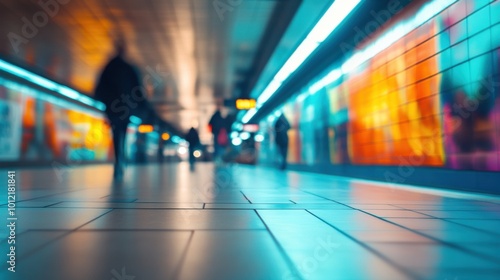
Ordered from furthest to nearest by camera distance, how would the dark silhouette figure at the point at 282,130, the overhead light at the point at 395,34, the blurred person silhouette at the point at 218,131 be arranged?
the blurred person silhouette at the point at 218,131
the dark silhouette figure at the point at 282,130
the overhead light at the point at 395,34

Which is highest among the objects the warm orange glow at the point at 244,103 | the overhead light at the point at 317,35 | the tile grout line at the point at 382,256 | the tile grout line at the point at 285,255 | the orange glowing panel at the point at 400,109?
the overhead light at the point at 317,35

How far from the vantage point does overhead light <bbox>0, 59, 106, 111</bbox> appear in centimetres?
1575

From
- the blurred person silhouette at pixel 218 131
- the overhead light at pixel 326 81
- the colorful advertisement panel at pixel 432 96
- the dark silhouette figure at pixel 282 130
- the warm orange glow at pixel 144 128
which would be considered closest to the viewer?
the colorful advertisement panel at pixel 432 96

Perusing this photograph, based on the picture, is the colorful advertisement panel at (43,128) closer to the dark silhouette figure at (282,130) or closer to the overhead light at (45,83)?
→ the overhead light at (45,83)

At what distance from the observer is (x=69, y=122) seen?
846 inches

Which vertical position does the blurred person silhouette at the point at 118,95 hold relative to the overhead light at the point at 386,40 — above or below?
below

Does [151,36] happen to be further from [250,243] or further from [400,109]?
[250,243]

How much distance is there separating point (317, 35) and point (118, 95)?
18.6ft

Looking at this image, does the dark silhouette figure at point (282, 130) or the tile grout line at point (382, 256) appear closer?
the tile grout line at point (382, 256)

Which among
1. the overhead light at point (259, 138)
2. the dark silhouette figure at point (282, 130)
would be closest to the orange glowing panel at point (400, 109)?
the dark silhouette figure at point (282, 130)

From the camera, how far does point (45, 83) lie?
1869cm

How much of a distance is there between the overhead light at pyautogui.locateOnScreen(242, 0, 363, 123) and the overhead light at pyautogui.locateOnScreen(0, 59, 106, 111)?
24.1 ft

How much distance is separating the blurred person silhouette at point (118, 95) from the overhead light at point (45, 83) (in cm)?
686

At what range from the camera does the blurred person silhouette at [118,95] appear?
7.05 metres
